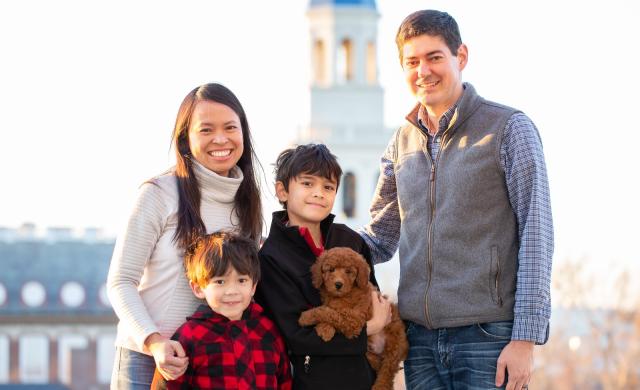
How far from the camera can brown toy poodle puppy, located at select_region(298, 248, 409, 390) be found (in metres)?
7.26

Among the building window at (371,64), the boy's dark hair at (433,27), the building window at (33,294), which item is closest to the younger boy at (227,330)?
the boy's dark hair at (433,27)

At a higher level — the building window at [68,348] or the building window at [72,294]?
the building window at [72,294]

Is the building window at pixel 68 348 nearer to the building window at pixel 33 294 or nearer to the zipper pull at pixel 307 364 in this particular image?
the building window at pixel 33 294

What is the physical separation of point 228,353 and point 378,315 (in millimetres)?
735

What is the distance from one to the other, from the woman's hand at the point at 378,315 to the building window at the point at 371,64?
47.1m

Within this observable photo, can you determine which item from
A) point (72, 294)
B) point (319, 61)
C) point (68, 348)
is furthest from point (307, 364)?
point (72, 294)

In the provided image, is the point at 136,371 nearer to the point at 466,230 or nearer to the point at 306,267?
the point at 306,267

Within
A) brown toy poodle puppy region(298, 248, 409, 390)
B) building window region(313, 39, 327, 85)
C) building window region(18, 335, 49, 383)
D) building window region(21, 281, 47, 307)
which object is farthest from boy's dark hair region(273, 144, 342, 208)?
building window region(21, 281, 47, 307)

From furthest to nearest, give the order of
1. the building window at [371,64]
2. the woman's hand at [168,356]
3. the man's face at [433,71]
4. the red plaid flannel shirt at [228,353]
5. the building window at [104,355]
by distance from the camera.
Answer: the building window at [104,355] → the building window at [371,64] → the man's face at [433,71] → the red plaid flannel shirt at [228,353] → the woman's hand at [168,356]

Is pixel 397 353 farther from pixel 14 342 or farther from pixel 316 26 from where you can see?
pixel 14 342

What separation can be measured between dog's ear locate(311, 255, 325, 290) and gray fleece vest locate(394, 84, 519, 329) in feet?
1.51

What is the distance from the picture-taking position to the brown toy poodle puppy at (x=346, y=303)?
7.26 meters

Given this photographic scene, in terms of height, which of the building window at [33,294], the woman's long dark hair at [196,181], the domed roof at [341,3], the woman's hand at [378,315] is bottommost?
the building window at [33,294]

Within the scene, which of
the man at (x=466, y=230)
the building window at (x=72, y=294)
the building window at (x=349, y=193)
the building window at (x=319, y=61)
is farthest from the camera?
the building window at (x=72, y=294)
